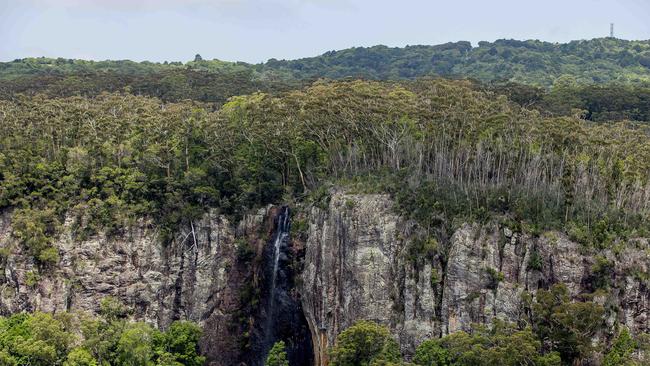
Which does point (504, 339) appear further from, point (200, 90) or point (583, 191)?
point (200, 90)

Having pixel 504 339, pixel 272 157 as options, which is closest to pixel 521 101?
pixel 272 157

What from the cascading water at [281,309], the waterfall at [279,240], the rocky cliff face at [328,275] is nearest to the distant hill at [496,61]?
the waterfall at [279,240]

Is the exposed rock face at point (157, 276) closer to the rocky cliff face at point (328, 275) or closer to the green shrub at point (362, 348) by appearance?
the rocky cliff face at point (328, 275)

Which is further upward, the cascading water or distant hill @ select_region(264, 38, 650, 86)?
distant hill @ select_region(264, 38, 650, 86)

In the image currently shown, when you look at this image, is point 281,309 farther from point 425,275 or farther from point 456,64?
point 456,64

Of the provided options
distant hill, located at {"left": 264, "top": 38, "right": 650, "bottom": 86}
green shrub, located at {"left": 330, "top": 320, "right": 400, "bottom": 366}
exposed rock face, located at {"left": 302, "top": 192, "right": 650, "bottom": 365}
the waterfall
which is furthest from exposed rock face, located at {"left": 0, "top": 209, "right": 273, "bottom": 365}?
distant hill, located at {"left": 264, "top": 38, "right": 650, "bottom": 86}

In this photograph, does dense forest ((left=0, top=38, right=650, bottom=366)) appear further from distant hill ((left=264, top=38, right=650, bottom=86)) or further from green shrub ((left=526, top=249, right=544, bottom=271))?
distant hill ((left=264, top=38, right=650, bottom=86))
